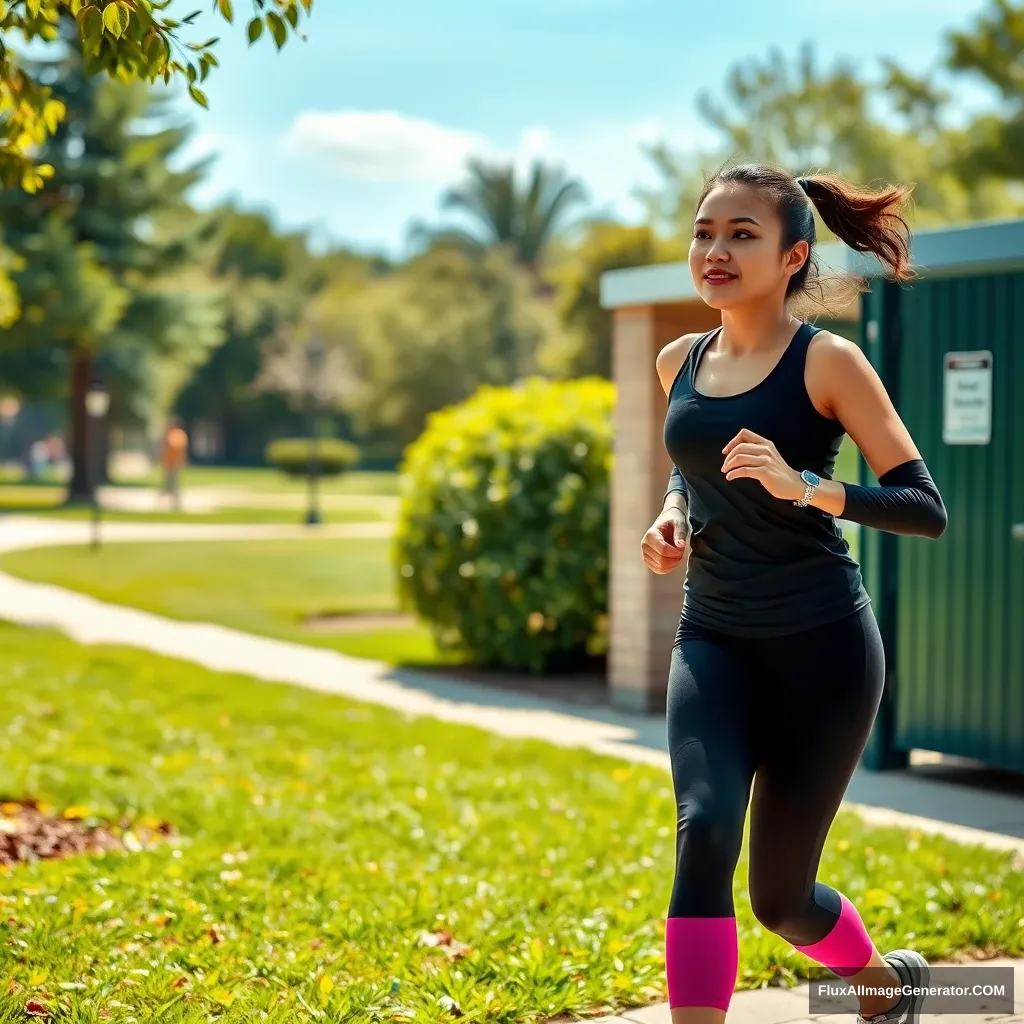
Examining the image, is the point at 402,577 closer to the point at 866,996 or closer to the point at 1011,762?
the point at 1011,762

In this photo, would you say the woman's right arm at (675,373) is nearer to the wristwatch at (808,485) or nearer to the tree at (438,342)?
the wristwatch at (808,485)

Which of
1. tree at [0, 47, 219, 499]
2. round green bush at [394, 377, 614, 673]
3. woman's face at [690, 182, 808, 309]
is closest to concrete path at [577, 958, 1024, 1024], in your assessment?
woman's face at [690, 182, 808, 309]

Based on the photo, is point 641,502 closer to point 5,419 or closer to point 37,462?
point 37,462

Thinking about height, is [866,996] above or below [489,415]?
below

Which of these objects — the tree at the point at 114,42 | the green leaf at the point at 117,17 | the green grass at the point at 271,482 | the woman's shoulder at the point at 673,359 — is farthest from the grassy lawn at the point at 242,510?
the woman's shoulder at the point at 673,359

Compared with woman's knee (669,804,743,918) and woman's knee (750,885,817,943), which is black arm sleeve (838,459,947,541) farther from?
woman's knee (750,885,817,943)

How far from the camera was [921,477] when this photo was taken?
3350 mm

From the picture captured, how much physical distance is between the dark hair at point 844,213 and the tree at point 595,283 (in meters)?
39.9

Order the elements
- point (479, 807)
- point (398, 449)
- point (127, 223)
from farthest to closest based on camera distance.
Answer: point (398, 449) < point (127, 223) < point (479, 807)

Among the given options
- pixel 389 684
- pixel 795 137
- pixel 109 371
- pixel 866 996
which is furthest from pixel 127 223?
pixel 866 996

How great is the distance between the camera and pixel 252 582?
18938mm

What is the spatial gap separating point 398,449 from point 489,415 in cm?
5534

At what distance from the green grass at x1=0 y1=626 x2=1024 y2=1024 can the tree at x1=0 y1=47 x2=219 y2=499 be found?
93.8 ft

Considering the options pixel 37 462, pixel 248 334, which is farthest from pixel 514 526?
pixel 248 334
